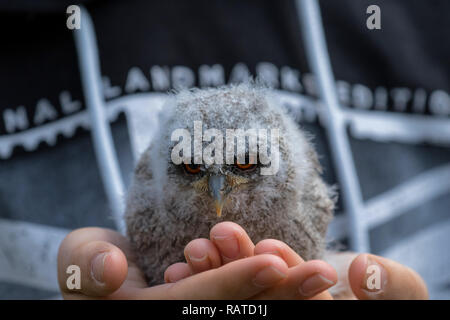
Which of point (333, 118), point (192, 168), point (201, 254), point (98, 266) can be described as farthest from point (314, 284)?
point (333, 118)

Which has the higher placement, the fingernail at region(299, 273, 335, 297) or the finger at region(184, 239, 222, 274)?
the finger at region(184, 239, 222, 274)

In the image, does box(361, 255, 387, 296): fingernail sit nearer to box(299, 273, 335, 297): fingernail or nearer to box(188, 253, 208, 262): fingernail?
box(299, 273, 335, 297): fingernail

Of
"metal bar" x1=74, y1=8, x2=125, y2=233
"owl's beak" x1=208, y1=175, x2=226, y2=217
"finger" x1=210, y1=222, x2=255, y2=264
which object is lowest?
"finger" x1=210, y1=222, x2=255, y2=264

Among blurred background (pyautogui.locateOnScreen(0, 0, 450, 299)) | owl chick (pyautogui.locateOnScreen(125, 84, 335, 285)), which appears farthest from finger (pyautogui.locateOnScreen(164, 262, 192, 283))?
blurred background (pyautogui.locateOnScreen(0, 0, 450, 299))

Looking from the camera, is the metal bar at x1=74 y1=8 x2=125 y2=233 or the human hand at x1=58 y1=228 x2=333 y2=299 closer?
the human hand at x1=58 y1=228 x2=333 y2=299

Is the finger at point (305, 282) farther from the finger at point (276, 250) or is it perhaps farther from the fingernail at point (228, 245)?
the fingernail at point (228, 245)

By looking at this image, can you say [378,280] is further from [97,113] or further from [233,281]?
[97,113]
